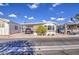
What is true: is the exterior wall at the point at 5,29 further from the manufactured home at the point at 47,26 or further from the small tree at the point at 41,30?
the small tree at the point at 41,30

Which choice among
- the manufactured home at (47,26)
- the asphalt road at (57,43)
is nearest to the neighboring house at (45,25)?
the manufactured home at (47,26)

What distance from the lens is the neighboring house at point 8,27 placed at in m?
2.60

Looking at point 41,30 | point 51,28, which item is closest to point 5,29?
point 41,30

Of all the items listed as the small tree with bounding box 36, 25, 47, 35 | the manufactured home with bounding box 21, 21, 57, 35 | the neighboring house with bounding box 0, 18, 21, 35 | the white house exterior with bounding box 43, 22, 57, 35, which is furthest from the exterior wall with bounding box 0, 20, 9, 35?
the white house exterior with bounding box 43, 22, 57, 35

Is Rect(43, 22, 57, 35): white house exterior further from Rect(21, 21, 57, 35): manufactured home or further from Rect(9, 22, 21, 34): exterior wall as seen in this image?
Rect(9, 22, 21, 34): exterior wall

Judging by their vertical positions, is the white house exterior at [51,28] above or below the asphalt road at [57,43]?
above

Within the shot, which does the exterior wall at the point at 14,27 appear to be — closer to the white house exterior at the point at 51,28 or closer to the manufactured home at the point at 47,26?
the manufactured home at the point at 47,26

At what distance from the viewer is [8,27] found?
2.62 meters

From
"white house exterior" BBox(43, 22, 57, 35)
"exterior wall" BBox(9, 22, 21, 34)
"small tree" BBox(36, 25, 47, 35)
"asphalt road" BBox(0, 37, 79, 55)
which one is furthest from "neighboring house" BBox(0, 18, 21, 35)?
"white house exterior" BBox(43, 22, 57, 35)

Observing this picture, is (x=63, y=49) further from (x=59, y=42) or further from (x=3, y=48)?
(x=3, y=48)

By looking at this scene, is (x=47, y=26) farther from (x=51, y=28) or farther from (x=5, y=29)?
(x=5, y=29)

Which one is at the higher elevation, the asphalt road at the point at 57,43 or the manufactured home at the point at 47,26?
the manufactured home at the point at 47,26

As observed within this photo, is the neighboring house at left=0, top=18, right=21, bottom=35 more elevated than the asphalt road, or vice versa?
the neighboring house at left=0, top=18, right=21, bottom=35

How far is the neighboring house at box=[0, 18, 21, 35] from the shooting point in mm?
2598
